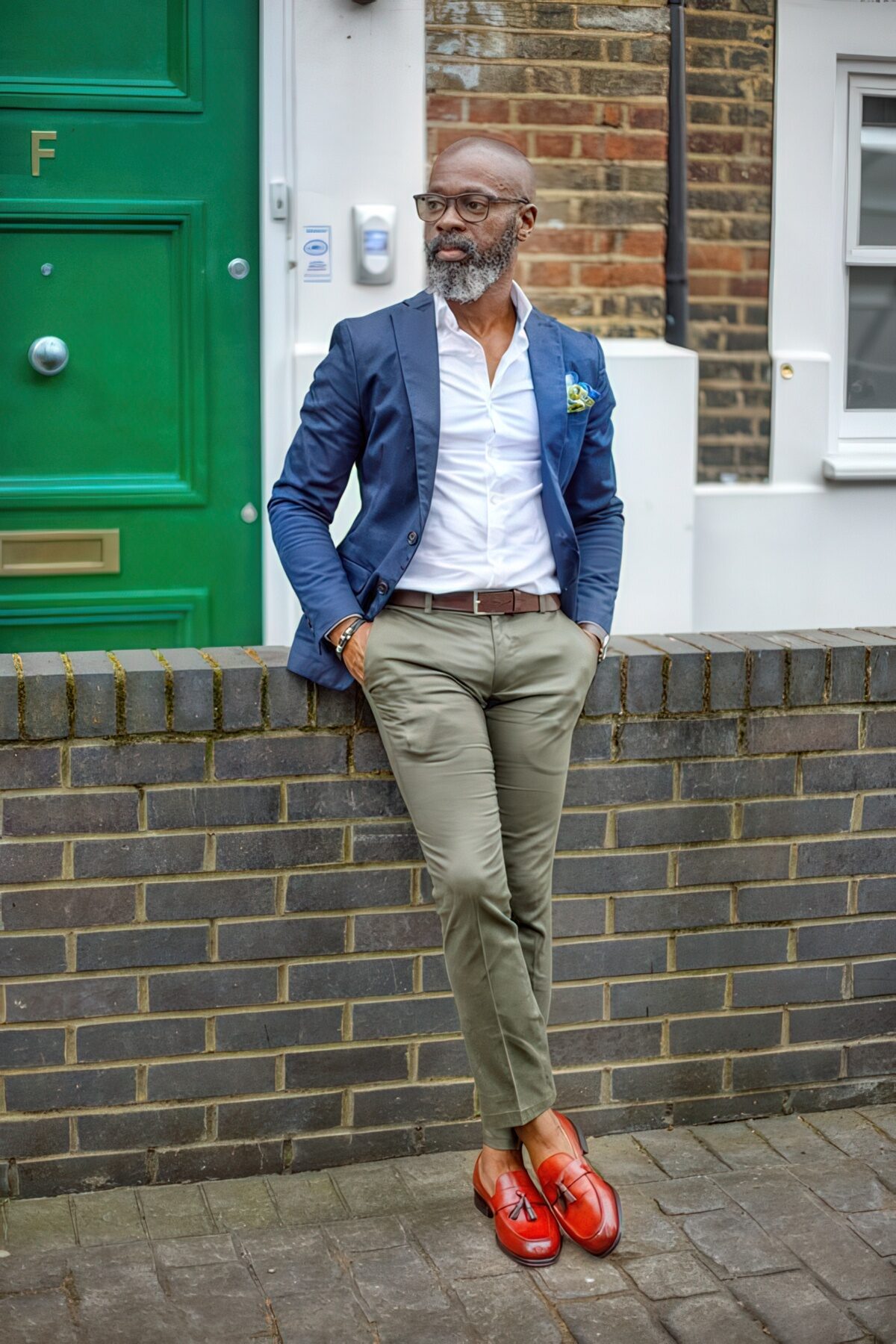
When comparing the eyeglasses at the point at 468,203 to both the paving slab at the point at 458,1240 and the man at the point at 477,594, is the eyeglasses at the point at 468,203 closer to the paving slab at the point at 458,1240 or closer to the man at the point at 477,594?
the man at the point at 477,594

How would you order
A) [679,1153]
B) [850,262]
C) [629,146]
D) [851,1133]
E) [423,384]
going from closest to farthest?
[423,384]
[679,1153]
[851,1133]
[629,146]
[850,262]

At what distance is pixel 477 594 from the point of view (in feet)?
10.4

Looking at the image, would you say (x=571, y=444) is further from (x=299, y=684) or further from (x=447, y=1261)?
(x=447, y=1261)

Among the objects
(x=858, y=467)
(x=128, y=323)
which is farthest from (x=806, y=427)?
(x=128, y=323)

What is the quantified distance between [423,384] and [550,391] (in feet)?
0.88

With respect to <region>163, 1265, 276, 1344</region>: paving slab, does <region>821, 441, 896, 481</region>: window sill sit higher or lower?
higher

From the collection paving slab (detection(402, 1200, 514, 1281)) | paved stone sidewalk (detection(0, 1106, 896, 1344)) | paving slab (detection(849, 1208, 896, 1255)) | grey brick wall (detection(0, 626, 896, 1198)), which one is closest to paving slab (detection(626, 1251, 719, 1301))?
paved stone sidewalk (detection(0, 1106, 896, 1344))

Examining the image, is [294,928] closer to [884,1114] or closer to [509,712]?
[509,712]

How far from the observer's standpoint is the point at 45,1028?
10.6 feet

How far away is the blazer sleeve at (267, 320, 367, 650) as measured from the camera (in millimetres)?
3191

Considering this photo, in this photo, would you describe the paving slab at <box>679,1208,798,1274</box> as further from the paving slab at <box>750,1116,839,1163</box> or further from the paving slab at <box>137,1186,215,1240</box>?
the paving slab at <box>137,1186,215,1240</box>

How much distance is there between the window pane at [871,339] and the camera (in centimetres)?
600

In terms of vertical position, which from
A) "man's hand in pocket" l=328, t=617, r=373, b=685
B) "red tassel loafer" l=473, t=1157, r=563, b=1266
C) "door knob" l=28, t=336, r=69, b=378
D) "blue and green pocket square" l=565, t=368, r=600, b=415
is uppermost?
"door knob" l=28, t=336, r=69, b=378

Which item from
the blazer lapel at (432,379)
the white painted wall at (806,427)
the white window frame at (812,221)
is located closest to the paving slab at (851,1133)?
the blazer lapel at (432,379)
